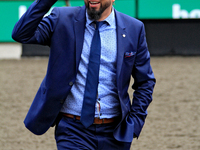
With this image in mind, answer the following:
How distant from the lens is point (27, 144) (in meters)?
5.35

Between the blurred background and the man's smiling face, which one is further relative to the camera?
the blurred background

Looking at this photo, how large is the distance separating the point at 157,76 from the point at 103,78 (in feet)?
26.8

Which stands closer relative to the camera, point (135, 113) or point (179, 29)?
point (135, 113)

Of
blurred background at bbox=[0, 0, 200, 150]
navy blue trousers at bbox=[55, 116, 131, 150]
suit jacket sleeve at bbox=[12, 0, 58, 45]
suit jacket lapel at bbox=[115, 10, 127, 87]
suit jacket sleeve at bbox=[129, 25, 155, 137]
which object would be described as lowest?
blurred background at bbox=[0, 0, 200, 150]

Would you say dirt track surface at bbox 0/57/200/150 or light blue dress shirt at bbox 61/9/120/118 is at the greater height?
light blue dress shirt at bbox 61/9/120/118

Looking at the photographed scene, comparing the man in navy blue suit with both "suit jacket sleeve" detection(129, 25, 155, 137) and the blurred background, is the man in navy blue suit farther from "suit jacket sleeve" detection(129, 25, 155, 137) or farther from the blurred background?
the blurred background

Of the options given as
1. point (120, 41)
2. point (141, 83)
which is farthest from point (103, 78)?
point (141, 83)

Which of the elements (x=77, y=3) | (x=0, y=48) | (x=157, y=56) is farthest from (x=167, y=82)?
(x=0, y=48)

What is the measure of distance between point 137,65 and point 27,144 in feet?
9.74

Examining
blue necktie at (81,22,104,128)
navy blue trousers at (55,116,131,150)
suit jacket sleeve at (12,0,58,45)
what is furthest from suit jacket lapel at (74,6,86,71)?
navy blue trousers at (55,116,131,150)

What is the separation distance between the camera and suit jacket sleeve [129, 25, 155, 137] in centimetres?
289

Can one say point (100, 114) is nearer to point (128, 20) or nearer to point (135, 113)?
point (135, 113)

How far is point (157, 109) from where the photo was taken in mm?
7273

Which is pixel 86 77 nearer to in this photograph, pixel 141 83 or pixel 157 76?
pixel 141 83
